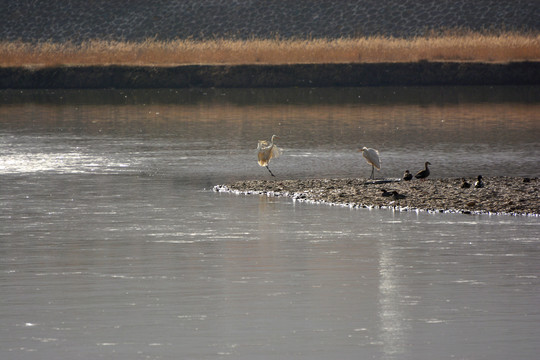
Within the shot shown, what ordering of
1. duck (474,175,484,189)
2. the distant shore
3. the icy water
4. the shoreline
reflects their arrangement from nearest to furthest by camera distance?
the icy water
the shoreline
duck (474,175,484,189)
the distant shore

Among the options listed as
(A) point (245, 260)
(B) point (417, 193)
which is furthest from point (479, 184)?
(A) point (245, 260)

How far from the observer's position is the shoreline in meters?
15.6

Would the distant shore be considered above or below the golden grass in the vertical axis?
below

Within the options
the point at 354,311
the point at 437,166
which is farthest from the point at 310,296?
the point at 437,166

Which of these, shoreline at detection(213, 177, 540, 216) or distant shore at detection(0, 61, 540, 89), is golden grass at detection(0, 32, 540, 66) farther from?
shoreline at detection(213, 177, 540, 216)

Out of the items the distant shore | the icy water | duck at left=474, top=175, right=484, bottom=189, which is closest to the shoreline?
duck at left=474, top=175, right=484, bottom=189

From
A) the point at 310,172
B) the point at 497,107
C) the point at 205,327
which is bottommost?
the point at 205,327

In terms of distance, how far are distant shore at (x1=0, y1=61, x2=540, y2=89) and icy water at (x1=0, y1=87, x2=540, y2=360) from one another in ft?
56.1

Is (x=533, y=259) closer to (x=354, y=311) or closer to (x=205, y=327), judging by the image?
(x=354, y=311)

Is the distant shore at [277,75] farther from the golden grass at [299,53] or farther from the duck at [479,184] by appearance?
the duck at [479,184]

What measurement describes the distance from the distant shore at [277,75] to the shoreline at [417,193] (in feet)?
82.7

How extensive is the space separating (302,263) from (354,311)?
219cm

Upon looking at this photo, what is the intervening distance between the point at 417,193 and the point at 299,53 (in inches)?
1137

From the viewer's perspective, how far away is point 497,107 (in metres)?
35.2
